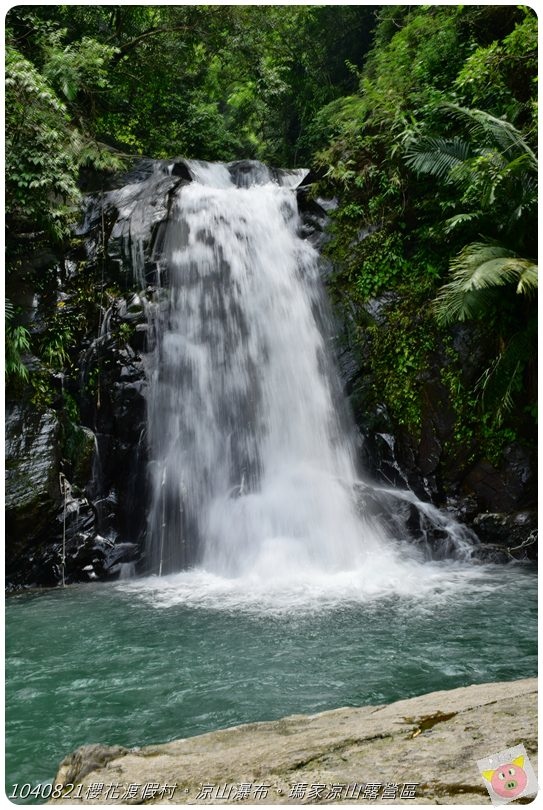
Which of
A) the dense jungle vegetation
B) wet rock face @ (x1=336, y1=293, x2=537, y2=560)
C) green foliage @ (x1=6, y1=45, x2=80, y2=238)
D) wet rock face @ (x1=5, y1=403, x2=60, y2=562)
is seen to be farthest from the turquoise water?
green foliage @ (x1=6, y1=45, x2=80, y2=238)

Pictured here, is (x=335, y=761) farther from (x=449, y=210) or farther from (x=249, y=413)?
(x=449, y=210)

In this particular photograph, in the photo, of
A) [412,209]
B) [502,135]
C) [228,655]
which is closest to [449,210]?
[412,209]

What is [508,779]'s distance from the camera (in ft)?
5.92

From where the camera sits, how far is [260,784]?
2051 mm

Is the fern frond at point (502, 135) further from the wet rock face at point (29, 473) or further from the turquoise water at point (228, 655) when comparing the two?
the wet rock face at point (29, 473)

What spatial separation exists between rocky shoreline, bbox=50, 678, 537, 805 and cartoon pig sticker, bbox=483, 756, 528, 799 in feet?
0.15

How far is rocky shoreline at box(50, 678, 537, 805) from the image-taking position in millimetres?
1909

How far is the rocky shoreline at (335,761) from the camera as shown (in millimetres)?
1909

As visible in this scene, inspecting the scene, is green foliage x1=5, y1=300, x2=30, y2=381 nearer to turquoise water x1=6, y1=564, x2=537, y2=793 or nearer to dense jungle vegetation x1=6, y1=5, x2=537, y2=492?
dense jungle vegetation x1=6, y1=5, x2=537, y2=492

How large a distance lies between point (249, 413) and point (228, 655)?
14.4 ft

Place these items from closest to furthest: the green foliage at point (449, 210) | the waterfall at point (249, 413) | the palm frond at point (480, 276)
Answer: the palm frond at point (480, 276) < the green foliage at point (449, 210) < the waterfall at point (249, 413)

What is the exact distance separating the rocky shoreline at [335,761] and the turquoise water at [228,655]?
93 centimetres

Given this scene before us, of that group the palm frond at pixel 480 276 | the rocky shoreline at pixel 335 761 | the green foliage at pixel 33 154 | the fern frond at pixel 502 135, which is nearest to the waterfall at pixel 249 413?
the green foliage at pixel 33 154

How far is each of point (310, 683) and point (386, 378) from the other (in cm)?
515
